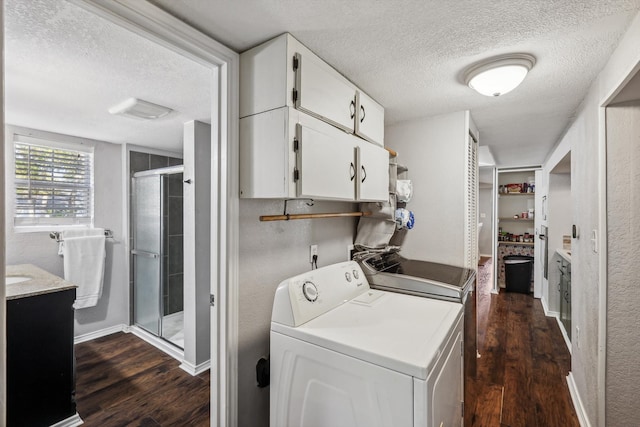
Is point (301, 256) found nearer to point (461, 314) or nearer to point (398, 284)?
point (398, 284)

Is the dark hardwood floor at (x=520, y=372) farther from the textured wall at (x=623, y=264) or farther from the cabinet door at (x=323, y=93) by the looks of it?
the cabinet door at (x=323, y=93)

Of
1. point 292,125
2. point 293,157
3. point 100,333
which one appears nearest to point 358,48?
point 292,125

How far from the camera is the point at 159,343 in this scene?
119 inches

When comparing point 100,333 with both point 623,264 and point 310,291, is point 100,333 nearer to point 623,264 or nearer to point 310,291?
point 310,291

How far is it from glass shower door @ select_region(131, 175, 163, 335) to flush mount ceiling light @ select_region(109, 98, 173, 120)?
887mm

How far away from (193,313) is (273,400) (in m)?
1.47

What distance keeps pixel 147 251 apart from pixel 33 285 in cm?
122

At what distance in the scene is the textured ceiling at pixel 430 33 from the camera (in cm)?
114

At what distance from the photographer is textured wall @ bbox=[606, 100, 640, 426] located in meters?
1.46

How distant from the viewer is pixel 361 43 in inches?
54.6

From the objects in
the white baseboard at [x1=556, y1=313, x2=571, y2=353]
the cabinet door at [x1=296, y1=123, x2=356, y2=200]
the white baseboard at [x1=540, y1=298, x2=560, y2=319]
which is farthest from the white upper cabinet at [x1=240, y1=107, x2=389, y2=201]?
the white baseboard at [x1=540, y1=298, x2=560, y2=319]

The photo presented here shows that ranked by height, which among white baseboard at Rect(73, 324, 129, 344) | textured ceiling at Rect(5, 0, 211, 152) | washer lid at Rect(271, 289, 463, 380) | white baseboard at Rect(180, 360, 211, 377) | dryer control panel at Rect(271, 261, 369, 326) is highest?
textured ceiling at Rect(5, 0, 211, 152)

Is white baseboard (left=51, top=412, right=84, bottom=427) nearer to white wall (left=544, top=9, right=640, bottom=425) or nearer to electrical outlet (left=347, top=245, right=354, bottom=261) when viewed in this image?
electrical outlet (left=347, top=245, right=354, bottom=261)

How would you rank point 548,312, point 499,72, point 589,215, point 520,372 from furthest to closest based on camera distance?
1. point 548,312
2. point 520,372
3. point 589,215
4. point 499,72
